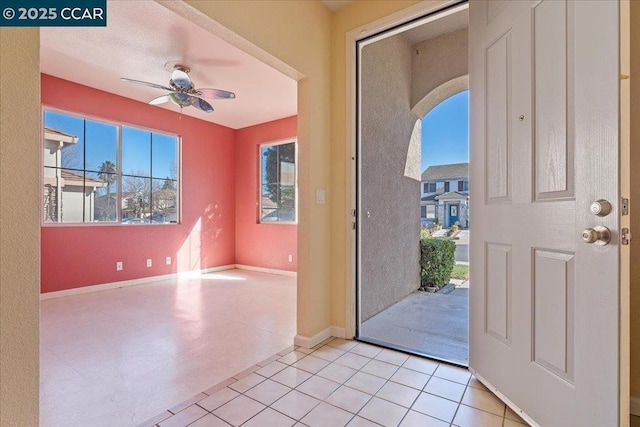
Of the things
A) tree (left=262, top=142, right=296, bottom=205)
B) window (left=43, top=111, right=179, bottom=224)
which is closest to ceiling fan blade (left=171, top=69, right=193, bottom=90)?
window (left=43, top=111, right=179, bottom=224)

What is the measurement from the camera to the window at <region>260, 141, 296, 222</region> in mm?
5699

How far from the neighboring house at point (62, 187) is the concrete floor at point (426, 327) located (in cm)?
403

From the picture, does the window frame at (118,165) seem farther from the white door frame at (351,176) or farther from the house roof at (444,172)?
the house roof at (444,172)

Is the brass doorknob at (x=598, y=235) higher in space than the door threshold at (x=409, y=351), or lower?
higher

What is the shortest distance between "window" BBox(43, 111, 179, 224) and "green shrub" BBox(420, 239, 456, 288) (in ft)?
13.4

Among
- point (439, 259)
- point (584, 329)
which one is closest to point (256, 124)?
point (439, 259)

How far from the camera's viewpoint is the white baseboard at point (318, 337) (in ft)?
7.79

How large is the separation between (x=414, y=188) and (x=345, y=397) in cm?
323

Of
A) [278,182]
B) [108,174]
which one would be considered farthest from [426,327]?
[108,174]

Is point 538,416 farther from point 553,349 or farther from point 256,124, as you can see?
point 256,124

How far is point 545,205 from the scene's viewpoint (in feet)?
4.52

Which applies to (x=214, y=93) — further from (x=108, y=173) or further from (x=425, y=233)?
(x=425, y=233)

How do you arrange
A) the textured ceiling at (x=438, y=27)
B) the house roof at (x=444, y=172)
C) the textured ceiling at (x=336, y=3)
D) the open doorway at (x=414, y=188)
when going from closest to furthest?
1. the textured ceiling at (x=336, y=3)
2. the open doorway at (x=414, y=188)
3. the textured ceiling at (x=438, y=27)
4. the house roof at (x=444, y=172)

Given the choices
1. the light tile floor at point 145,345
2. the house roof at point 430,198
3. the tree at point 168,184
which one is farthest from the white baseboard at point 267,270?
the house roof at point 430,198
